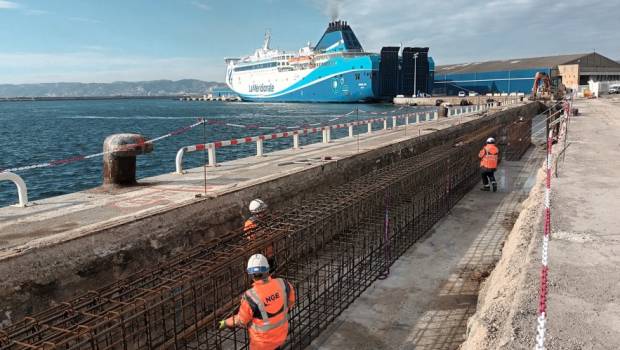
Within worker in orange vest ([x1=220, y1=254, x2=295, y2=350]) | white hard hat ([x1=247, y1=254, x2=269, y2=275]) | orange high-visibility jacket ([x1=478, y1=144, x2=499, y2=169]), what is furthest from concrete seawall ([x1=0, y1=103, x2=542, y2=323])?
orange high-visibility jacket ([x1=478, y1=144, x2=499, y2=169])

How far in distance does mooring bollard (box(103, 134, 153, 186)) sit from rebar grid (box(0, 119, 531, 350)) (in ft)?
11.7

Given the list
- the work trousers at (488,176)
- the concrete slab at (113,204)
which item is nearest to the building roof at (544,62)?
the work trousers at (488,176)

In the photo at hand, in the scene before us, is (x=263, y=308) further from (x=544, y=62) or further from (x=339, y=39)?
(x=544, y=62)

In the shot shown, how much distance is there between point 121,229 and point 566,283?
18.0 feet

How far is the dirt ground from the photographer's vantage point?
3.73 m

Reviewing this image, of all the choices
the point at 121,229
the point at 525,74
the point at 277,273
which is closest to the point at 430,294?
the point at 277,273

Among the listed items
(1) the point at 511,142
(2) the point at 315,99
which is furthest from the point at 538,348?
(2) the point at 315,99

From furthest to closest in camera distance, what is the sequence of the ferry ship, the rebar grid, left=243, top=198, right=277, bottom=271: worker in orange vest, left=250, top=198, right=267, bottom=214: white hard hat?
1. the ferry ship
2. left=250, top=198, right=267, bottom=214: white hard hat
3. left=243, top=198, right=277, bottom=271: worker in orange vest
4. the rebar grid

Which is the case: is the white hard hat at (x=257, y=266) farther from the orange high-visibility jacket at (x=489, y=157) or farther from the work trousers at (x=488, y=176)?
the work trousers at (x=488, y=176)

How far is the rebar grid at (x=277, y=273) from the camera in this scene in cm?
427

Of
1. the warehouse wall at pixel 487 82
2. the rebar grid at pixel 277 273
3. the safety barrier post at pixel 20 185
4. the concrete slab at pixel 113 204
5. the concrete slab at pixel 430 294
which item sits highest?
the warehouse wall at pixel 487 82

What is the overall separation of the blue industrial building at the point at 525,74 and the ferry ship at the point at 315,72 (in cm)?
2394

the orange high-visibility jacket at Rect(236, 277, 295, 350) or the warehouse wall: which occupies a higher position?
the warehouse wall

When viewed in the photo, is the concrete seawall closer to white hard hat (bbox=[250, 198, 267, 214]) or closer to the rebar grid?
the rebar grid
